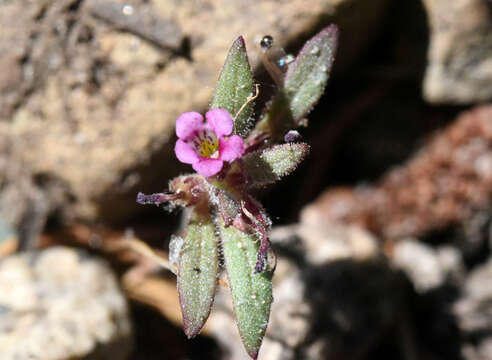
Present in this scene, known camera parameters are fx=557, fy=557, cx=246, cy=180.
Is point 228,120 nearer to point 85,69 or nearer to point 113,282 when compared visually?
point 85,69

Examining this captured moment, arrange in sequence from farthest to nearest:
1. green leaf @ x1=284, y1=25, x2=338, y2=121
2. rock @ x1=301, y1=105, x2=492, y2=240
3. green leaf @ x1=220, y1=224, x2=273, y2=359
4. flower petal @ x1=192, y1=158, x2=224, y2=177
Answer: rock @ x1=301, y1=105, x2=492, y2=240, green leaf @ x1=284, y1=25, x2=338, y2=121, green leaf @ x1=220, y1=224, x2=273, y2=359, flower petal @ x1=192, y1=158, x2=224, y2=177

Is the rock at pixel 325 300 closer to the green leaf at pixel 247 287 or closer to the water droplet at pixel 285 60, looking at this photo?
the green leaf at pixel 247 287

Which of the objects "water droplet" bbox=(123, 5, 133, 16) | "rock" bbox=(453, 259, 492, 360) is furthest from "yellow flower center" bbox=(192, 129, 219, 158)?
"rock" bbox=(453, 259, 492, 360)

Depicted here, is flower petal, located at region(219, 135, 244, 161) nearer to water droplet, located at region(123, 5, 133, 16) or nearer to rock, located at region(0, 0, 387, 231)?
rock, located at region(0, 0, 387, 231)

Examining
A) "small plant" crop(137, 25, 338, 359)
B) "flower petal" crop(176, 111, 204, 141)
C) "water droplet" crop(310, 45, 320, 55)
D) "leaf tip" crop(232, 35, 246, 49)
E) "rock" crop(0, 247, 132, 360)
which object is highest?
"leaf tip" crop(232, 35, 246, 49)

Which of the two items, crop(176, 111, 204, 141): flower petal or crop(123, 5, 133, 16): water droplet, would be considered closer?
crop(176, 111, 204, 141): flower petal

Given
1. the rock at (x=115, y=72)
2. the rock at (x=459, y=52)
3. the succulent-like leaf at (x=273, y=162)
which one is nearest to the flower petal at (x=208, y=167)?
the succulent-like leaf at (x=273, y=162)

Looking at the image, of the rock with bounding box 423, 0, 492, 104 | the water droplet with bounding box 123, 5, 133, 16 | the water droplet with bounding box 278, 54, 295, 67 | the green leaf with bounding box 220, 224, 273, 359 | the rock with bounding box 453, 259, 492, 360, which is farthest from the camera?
the rock with bounding box 453, 259, 492, 360

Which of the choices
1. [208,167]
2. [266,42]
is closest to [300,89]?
[266,42]
